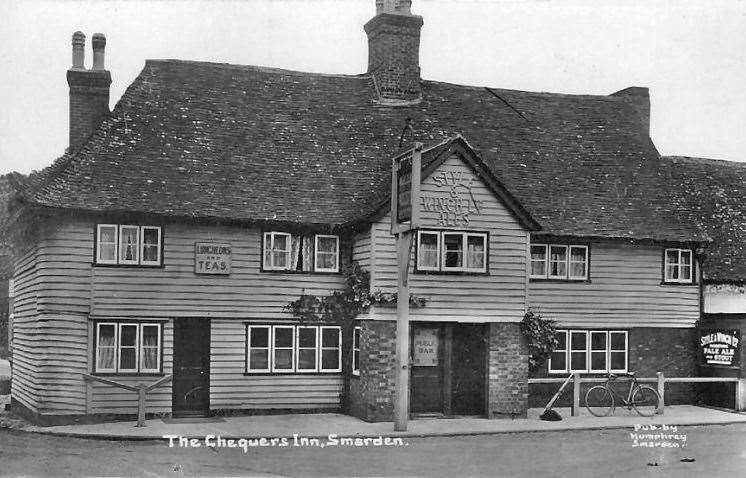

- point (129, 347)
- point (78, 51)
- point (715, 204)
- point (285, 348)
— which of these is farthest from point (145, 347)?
point (715, 204)

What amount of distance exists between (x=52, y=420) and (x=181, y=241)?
4920 mm

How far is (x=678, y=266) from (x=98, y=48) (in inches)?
665

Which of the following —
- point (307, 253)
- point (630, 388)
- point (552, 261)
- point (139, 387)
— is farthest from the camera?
point (552, 261)

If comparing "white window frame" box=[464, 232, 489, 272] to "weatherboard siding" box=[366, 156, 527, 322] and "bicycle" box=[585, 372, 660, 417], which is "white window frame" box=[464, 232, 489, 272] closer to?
"weatherboard siding" box=[366, 156, 527, 322]

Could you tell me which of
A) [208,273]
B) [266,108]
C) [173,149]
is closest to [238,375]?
[208,273]

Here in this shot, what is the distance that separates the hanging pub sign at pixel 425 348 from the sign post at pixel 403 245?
2145 mm

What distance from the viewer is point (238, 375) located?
74.3 feet

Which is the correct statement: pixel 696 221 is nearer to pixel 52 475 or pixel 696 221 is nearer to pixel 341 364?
pixel 341 364

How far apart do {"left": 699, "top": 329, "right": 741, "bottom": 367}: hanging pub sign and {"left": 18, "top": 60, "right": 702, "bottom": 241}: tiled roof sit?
8.94ft

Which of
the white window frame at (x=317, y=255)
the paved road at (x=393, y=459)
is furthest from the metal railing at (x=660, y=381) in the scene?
the white window frame at (x=317, y=255)

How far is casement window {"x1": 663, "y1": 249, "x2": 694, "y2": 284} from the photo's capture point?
2641cm

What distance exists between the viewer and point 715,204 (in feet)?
94.1

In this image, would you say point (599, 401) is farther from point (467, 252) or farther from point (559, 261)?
point (467, 252)

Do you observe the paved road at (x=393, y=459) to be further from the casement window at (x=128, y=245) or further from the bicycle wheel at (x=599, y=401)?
the casement window at (x=128, y=245)
